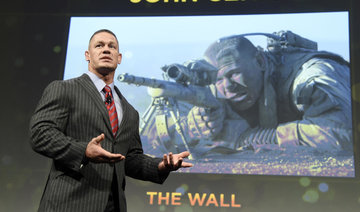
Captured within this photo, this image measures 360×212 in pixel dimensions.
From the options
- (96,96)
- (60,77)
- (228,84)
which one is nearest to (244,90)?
(228,84)

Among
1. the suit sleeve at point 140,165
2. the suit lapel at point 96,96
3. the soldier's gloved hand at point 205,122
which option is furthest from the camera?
the soldier's gloved hand at point 205,122

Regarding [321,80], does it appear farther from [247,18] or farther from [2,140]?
[2,140]

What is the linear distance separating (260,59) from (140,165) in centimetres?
191

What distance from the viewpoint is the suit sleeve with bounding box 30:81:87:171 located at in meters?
1.00

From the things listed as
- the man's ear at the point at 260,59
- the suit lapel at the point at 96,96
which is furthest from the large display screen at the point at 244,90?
the suit lapel at the point at 96,96

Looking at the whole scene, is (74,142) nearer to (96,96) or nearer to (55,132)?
(55,132)

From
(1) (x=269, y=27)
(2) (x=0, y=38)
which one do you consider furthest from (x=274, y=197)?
(2) (x=0, y=38)

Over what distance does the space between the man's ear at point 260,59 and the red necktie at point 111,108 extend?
192 centimetres

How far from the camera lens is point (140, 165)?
4.25ft

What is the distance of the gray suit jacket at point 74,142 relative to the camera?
1.01 meters

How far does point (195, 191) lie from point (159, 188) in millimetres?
301

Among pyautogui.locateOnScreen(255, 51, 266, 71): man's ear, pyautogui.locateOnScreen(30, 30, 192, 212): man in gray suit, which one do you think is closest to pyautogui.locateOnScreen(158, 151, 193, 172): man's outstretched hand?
pyautogui.locateOnScreen(30, 30, 192, 212): man in gray suit

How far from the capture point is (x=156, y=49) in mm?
3020

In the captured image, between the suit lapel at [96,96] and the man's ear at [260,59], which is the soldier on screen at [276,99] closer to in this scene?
the man's ear at [260,59]
